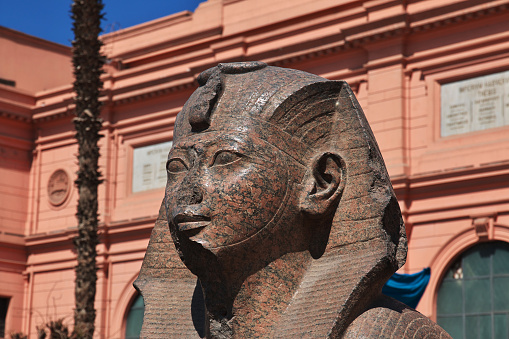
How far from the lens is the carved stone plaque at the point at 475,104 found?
Answer: 1747cm

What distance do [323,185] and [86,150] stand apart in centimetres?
1023

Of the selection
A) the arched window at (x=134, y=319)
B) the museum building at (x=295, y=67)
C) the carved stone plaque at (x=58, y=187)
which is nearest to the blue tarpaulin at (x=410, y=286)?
the museum building at (x=295, y=67)

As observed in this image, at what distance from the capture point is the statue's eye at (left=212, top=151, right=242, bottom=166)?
13.0ft

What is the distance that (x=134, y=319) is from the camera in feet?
73.2

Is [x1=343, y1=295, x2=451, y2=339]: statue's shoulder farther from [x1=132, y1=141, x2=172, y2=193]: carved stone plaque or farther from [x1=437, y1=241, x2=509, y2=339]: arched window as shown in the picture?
[x1=132, y1=141, x2=172, y2=193]: carved stone plaque

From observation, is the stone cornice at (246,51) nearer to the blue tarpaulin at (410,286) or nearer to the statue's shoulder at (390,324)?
the blue tarpaulin at (410,286)

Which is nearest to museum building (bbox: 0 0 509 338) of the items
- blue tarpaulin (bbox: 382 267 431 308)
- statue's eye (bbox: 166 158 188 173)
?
blue tarpaulin (bbox: 382 267 431 308)

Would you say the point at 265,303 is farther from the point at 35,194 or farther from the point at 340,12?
the point at 35,194

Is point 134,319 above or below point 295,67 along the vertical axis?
below

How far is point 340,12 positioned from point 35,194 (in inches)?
388

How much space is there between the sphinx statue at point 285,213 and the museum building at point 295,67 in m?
13.2

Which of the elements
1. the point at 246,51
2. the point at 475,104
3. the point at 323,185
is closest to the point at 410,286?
the point at 475,104

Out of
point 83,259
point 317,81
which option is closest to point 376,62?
point 83,259

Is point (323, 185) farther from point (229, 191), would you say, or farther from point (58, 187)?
point (58, 187)
